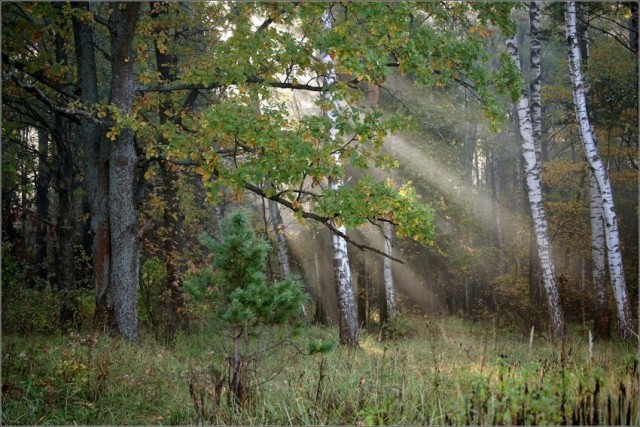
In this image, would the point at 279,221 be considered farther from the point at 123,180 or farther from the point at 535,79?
the point at 123,180

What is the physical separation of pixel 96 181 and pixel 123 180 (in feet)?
2.68

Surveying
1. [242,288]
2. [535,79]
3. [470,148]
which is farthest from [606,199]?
[470,148]

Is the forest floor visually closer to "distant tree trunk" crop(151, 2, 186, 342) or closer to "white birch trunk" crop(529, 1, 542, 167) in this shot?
"distant tree trunk" crop(151, 2, 186, 342)

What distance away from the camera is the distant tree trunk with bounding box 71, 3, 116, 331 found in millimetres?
9742

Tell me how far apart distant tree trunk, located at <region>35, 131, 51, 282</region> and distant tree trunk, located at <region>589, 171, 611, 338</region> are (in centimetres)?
1790

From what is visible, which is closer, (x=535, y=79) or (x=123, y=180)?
(x=123, y=180)

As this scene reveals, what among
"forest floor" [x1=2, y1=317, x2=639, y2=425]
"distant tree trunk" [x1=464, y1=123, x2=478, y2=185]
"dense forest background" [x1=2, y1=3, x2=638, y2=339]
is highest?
"distant tree trunk" [x1=464, y1=123, x2=478, y2=185]

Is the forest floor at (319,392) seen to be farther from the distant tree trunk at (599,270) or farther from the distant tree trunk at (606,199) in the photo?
the distant tree trunk at (599,270)

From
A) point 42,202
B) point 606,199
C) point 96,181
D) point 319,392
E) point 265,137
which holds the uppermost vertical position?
point 42,202

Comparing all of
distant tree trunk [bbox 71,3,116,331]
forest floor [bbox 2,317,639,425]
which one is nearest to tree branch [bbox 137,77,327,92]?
distant tree trunk [bbox 71,3,116,331]

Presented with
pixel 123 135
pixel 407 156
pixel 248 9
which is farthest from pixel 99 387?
pixel 407 156

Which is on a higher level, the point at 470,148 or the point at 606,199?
the point at 470,148

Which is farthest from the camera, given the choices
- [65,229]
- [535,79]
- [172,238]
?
[172,238]

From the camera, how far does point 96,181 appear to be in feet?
33.1
